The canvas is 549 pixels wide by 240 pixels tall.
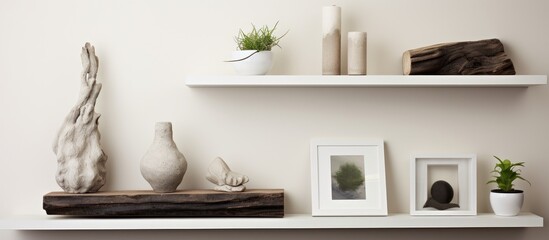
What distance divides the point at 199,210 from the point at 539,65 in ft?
4.29

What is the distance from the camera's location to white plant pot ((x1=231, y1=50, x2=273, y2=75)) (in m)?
2.71

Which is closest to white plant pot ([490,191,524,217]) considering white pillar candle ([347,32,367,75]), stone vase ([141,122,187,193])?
white pillar candle ([347,32,367,75])

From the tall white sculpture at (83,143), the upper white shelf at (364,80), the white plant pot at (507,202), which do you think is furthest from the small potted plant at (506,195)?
the tall white sculpture at (83,143)

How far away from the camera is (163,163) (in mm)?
2701

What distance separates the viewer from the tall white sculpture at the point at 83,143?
2.72m

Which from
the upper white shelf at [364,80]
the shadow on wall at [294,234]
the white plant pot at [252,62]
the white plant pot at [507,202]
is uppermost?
the white plant pot at [252,62]

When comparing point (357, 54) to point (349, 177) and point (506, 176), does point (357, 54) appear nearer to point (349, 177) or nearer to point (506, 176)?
point (349, 177)

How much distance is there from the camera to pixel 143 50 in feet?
9.33

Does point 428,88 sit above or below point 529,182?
above

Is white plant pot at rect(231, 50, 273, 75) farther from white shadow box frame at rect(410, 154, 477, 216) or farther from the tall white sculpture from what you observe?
white shadow box frame at rect(410, 154, 477, 216)

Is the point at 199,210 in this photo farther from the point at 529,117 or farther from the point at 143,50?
the point at 529,117

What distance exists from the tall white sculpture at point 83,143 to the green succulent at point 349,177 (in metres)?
0.82

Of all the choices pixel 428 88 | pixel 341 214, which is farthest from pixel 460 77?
pixel 341 214

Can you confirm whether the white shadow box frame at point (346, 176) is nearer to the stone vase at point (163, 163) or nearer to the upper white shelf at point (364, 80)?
the upper white shelf at point (364, 80)
